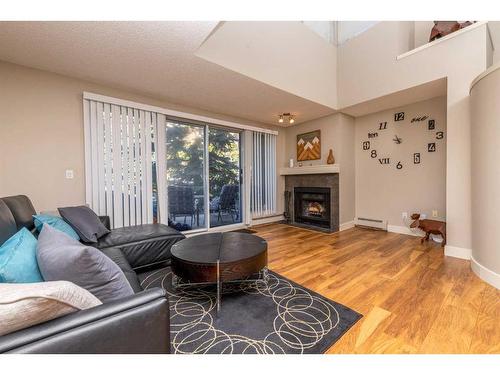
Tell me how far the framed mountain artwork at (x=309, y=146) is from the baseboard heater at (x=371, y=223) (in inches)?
61.4

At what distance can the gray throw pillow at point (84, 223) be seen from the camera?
2.19 m

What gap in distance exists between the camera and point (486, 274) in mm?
2156

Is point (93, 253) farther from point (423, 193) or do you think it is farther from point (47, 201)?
point (423, 193)

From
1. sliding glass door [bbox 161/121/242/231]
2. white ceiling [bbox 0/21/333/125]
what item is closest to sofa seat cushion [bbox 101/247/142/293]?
sliding glass door [bbox 161/121/242/231]

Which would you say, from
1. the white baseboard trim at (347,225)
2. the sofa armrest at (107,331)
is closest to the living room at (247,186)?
the sofa armrest at (107,331)

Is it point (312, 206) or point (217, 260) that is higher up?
point (312, 206)

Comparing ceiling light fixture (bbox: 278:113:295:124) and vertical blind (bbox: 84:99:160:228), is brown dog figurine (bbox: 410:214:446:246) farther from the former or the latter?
vertical blind (bbox: 84:99:160:228)

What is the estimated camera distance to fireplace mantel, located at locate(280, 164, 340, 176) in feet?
13.8

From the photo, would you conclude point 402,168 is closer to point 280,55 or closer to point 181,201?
point 280,55

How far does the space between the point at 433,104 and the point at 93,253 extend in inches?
188

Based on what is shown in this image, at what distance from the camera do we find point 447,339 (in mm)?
1394

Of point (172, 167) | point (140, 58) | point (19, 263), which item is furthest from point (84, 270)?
point (172, 167)

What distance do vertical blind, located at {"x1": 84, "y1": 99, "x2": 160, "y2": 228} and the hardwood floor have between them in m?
2.14

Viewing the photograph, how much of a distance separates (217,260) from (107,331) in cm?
103
